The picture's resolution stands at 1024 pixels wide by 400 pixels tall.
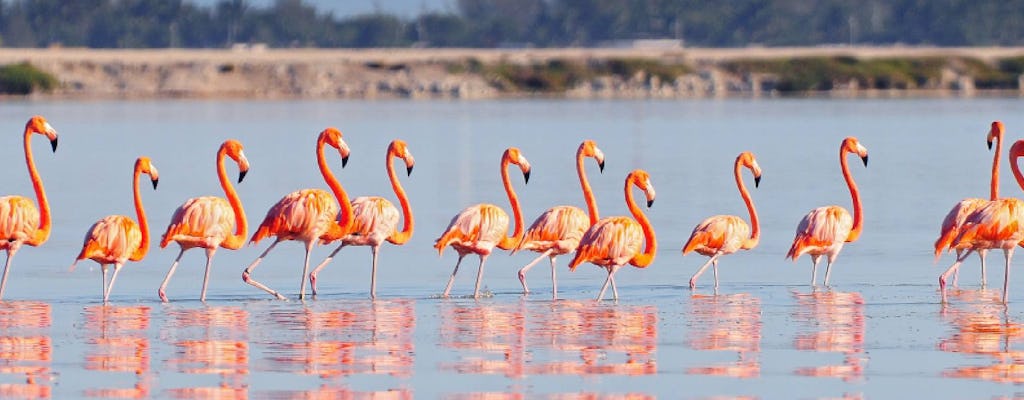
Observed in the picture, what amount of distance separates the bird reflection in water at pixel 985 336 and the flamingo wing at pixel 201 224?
4.38 meters

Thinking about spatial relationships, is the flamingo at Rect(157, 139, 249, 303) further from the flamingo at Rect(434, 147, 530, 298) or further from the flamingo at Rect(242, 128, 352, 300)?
the flamingo at Rect(434, 147, 530, 298)

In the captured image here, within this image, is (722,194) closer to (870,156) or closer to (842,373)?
(870,156)

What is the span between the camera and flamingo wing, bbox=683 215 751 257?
1309 centimetres

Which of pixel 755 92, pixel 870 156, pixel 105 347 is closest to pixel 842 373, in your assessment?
pixel 105 347

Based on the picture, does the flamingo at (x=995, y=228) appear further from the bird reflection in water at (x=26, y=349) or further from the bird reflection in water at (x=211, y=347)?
the bird reflection in water at (x=26, y=349)

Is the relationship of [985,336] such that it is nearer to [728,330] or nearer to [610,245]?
[728,330]

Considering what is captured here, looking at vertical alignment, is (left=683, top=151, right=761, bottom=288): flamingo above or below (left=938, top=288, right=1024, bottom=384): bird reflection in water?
above

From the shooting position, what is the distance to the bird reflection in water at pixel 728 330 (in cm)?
959

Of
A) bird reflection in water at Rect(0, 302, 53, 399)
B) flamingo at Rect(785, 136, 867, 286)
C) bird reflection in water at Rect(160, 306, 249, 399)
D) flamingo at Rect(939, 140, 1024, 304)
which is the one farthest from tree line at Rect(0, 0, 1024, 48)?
bird reflection in water at Rect(160, 306, 249, 399)

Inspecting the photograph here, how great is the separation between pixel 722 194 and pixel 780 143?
444 inches

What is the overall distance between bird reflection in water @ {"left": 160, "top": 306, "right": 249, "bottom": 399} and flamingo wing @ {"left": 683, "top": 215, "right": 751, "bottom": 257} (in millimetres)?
3014

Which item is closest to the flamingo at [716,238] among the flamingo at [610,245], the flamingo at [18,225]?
the flamingo at [610,245]

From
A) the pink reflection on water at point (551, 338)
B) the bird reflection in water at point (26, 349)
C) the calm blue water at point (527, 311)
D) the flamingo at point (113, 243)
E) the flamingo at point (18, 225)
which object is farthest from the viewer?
the flamingo at point (18, 225)

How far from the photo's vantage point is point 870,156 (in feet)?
90.0
